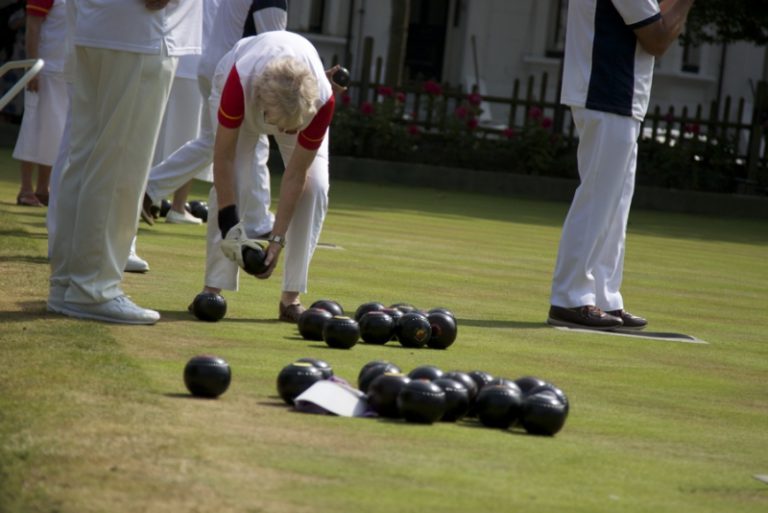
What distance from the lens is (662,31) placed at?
852 centimetres

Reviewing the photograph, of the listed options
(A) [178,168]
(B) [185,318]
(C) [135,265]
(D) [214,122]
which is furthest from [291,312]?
(A) [178,168]

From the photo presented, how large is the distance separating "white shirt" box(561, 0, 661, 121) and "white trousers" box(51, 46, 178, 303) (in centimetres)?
263

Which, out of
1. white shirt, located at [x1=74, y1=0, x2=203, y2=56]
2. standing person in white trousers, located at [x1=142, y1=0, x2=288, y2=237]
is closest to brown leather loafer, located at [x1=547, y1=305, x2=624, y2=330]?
standing person in white trousers, located at [x1=142, y1=0, x2=288, y2=237]

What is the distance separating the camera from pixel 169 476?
3.87 m

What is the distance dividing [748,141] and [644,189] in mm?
2452

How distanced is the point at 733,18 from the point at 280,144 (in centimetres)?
1947

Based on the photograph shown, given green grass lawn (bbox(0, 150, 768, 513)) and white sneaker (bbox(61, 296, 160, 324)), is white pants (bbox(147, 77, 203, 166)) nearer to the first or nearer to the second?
green grass lawn (bbox(0, 150, 768, 513))

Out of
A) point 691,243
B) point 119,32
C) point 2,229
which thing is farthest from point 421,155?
point 119,32

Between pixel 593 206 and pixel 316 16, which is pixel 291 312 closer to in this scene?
pixel 593 206

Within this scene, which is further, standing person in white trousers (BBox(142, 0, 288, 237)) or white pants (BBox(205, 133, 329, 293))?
standing person in white trousers (BBox(142, 0, 288, 237))

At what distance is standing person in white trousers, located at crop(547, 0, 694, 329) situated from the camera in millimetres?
8555

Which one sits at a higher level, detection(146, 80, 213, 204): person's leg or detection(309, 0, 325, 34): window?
detection(309, 0, 325, 34): window

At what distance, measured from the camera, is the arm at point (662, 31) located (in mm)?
8508

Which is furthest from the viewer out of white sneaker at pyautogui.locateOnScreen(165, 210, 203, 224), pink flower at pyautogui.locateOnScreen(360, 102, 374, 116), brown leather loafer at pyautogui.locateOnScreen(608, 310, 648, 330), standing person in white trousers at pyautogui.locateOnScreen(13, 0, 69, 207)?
pink flower at pyautogui.locateOnScreen(360, 102, 374, 116)
